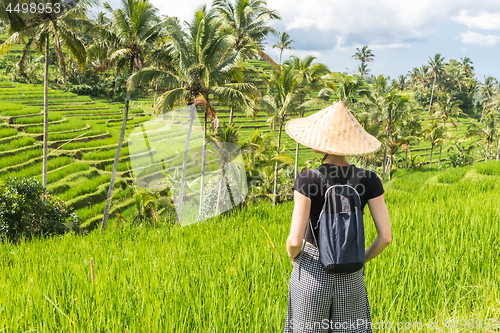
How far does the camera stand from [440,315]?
2225 mm

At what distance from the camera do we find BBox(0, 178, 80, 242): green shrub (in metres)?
9.56

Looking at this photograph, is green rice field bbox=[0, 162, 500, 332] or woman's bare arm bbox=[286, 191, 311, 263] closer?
woman's bare arm bbox=[286, 191, 311, 263]

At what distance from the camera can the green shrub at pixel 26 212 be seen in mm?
9562

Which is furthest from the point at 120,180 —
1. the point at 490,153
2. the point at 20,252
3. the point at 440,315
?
the point at 490,153

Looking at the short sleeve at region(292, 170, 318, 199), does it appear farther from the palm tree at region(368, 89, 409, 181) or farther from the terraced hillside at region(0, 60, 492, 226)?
the palm tree at region(368, 89, 409, 181)

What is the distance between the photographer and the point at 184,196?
18.0 meters

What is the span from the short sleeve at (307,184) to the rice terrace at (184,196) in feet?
3.23

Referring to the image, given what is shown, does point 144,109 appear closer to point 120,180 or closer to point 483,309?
point 120,180

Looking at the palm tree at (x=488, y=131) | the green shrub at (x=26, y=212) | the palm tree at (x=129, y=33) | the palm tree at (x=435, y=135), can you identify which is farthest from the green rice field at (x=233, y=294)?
the palm tree at (x=488, y=131)

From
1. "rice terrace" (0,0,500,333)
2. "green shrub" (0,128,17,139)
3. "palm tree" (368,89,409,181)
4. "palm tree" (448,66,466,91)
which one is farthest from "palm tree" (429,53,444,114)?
"green shrub" (0,128,17,139)

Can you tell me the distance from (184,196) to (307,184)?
1706 centimetres

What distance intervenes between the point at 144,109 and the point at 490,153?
39.4 m

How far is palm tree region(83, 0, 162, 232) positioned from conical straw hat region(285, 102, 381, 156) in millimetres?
12057

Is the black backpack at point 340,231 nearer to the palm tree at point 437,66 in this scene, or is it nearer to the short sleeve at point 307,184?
the short sleeve at point 307,184
